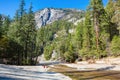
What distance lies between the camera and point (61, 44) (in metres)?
123

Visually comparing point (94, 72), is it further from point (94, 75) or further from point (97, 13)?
point (97, 13)

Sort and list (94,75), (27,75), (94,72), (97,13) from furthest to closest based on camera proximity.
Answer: (97,13), (94,72), (94,75), (27,75)

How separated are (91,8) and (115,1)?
18.9 m

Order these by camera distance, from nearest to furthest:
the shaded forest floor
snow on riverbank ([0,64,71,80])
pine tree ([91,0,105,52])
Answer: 1. snow on riverbank ([0,64,71,80])
2. the shaded forest floor
3. pine tree ([91,0,105,52])

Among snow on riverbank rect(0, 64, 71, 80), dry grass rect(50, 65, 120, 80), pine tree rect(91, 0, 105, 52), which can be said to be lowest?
dry grass rect(50, 65, 120, 80)

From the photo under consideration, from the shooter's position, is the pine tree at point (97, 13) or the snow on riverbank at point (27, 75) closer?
the snow on riverbank at point (27, 75)

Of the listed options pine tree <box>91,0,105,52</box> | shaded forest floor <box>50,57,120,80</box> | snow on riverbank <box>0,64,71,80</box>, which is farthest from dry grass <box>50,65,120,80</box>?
pine tree <box>91,0,105,52</box>

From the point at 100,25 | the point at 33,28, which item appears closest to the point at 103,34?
the point at 100,25

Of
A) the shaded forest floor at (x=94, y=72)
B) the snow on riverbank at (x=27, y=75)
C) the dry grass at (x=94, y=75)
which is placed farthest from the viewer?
the shaded forest floor at (x=94, y=72)

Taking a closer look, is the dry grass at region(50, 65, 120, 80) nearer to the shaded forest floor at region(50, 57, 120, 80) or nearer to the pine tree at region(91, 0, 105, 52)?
the shaded forest floor at region(50, 57, 120, 80)

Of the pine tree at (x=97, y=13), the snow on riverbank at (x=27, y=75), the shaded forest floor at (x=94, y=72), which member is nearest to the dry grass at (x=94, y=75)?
the shaded forest floor at (x=94, y=72)

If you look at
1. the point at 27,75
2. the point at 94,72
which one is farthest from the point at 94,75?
the point at 27,75

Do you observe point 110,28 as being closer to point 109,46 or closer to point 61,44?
point 109,46

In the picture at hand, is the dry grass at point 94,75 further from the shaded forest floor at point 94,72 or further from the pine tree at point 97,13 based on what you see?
the pine tree at point 97,13
